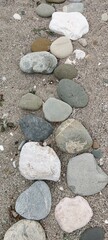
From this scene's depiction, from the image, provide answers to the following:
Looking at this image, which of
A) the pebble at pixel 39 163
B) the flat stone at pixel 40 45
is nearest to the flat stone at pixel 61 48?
the flat stone at pixel 40 45

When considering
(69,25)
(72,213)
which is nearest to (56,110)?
(72,213)

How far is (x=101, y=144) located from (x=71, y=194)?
0.26 metres

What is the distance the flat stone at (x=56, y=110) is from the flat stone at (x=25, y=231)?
481 mm

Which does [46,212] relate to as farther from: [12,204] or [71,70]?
[71,70]

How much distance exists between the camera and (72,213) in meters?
1.77

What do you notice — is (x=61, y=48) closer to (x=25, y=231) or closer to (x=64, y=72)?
(x=64, y=72)

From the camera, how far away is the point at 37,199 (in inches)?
70.5

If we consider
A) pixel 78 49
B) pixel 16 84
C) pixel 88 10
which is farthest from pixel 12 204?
pixel 88 10

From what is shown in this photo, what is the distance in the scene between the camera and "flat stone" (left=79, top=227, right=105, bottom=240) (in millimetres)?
1716

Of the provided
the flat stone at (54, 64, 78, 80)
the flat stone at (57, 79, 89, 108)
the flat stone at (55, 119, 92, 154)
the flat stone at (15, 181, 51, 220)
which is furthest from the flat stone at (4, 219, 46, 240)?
the flat stone at (54, 64, 78, 80)

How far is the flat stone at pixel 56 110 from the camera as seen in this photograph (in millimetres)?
2002

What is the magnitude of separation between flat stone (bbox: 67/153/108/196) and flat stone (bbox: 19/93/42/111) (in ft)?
1.07

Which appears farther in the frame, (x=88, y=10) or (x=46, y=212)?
(x=88, y=10)

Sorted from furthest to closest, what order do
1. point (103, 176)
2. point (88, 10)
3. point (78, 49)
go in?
point (88, 10), point (78, 49), point (103, 176)
